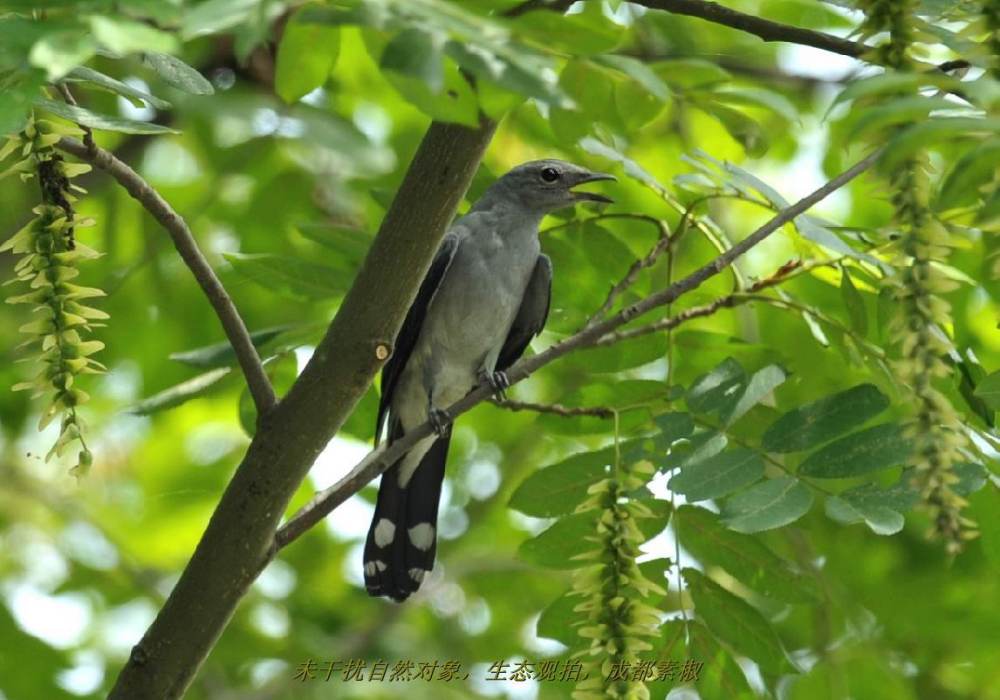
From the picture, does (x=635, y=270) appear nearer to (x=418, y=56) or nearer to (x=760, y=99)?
(x=760, y=99)

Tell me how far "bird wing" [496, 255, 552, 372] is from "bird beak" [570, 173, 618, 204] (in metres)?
0.29

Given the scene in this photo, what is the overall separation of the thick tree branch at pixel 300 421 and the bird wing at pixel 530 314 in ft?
3.96

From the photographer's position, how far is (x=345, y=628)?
6.55 m

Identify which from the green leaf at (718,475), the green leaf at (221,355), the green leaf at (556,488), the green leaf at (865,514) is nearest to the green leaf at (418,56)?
the green leaf at (718,475)

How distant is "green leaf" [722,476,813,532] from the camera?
301cm

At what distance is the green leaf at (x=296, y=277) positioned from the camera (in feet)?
14.1

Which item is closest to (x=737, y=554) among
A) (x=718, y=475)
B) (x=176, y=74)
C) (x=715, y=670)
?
(x=715, y=670)

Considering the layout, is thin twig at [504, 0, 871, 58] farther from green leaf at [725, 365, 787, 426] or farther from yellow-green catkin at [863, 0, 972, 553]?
yellow-green catkin at [863, 0, 972, 553]

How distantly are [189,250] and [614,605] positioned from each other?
1375 millimetres

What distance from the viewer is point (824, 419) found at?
341cm

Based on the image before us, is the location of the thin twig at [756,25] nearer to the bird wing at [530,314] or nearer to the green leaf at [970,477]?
the green leaf at [970,477]

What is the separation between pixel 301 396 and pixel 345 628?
11.0 feet

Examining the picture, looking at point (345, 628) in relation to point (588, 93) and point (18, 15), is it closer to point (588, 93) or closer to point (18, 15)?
point (588, 93)

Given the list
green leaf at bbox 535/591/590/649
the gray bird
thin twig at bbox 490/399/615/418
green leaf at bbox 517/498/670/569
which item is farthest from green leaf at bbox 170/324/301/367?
green leaf at bbox 535/591/590/649
